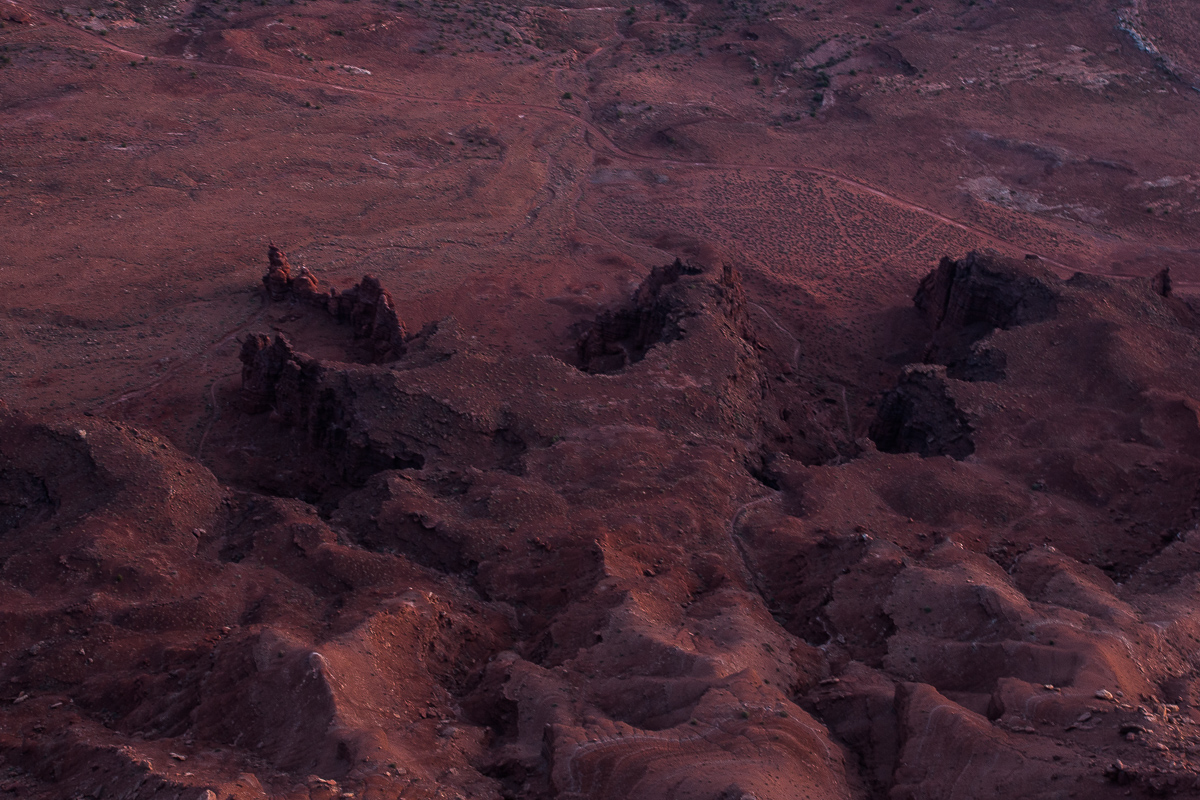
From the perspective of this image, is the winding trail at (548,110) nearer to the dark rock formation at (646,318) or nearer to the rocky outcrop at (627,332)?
the dark rock formation at (646,318)

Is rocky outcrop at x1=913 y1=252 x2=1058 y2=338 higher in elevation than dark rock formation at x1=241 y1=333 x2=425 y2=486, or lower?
higher

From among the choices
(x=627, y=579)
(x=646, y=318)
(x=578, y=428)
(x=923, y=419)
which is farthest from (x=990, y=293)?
(x=627, y=579)

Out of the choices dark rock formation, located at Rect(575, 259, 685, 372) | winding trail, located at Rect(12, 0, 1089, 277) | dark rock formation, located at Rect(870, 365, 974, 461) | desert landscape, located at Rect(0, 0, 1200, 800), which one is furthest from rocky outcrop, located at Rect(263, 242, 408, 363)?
winding trail, located at Rect(12, 0, 1089, 277)

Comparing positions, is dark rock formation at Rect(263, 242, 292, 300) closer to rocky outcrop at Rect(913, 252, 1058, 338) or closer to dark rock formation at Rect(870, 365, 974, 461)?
dark rock formation at Rect(870, 365, 974, 461)

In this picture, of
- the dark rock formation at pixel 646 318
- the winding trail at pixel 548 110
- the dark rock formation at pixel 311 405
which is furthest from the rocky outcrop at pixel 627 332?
the winding trail at pixel 548 110

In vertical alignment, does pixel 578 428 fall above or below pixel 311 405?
above

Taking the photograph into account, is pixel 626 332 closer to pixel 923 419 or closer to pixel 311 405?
pixel 923 419

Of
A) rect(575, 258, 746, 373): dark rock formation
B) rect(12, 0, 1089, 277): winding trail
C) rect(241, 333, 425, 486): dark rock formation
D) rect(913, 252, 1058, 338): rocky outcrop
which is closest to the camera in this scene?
rect(241, 333, 425, 486): dark rock formation
